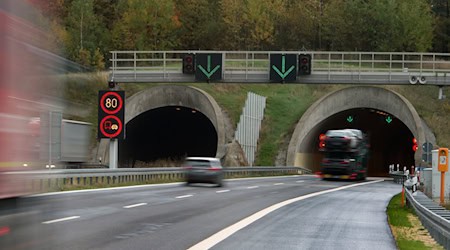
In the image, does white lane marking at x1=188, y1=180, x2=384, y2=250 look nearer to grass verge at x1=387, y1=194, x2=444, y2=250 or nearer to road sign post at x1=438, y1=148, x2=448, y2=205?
grass verge at x1=387, y1=194, x2=444, y2=250

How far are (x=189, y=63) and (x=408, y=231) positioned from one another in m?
27.0

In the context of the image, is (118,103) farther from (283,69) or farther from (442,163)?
(442,163)

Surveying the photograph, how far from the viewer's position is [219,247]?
11.3 m

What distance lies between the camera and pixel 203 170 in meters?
30.5

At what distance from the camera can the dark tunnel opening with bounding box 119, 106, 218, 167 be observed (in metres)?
56.3

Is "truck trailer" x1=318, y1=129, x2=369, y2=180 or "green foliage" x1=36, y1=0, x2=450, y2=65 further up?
"green foliage" x1=36, y1=0, x2=450, y2=65

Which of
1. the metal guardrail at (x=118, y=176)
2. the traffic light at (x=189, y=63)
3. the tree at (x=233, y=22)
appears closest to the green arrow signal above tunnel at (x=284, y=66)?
the traffic light at (x=189, y=63)

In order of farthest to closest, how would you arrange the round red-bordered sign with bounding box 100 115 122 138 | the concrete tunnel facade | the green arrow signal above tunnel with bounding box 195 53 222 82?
the concrete tunnel facade
the green arrow signal above tunnel with bounding box 195 53 222 82
the round red-bordered sign with bounding box 100 115 122 138

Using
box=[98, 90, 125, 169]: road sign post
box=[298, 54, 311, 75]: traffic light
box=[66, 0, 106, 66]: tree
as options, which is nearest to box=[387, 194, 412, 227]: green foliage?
box=[98, 90, 125, 169]: road sign post

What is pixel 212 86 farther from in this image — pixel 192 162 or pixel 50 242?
pixel 50 242

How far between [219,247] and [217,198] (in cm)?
1181

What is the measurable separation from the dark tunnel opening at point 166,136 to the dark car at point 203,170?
2348 centimetres

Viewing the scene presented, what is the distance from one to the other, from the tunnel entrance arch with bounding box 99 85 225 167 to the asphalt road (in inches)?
1229

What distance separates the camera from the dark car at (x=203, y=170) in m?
30.4
